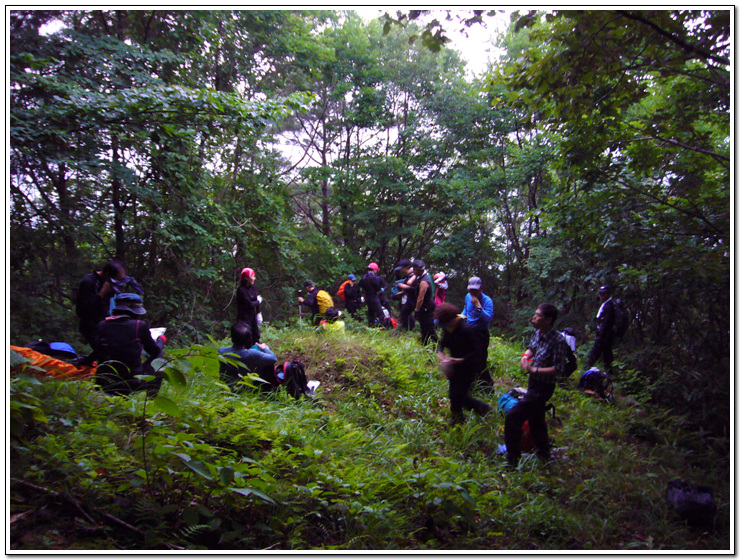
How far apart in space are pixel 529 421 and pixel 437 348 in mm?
1372

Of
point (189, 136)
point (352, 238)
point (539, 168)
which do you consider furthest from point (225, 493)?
point (352, 238)

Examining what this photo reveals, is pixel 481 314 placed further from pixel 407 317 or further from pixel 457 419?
pixel 407 317

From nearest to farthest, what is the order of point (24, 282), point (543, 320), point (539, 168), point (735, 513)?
1. point (735, 513)
2. point (543, 320)
3. point (24, 282)
4. point (539, 168)

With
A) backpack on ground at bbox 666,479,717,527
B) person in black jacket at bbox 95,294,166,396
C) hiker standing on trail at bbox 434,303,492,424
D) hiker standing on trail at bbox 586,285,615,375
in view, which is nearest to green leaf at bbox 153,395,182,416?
person in black jacket at bbox 95,294,166,396

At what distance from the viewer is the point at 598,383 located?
6844mm

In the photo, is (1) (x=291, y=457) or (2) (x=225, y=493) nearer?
(2) (x=225, y=493)

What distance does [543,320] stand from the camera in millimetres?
4367

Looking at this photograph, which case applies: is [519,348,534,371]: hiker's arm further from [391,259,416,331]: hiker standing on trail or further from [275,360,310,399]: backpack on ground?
[391,259,416,331]: hiker standing on trail

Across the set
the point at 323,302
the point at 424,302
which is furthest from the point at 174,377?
the point at 323,302

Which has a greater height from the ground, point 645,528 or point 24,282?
point 24,282

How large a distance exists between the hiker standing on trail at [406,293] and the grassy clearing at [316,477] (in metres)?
3.23

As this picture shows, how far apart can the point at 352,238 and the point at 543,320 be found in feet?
46.2

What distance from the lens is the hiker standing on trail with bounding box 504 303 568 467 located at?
13.9 ft

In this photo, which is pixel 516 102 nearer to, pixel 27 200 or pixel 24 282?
pixel 27 200
